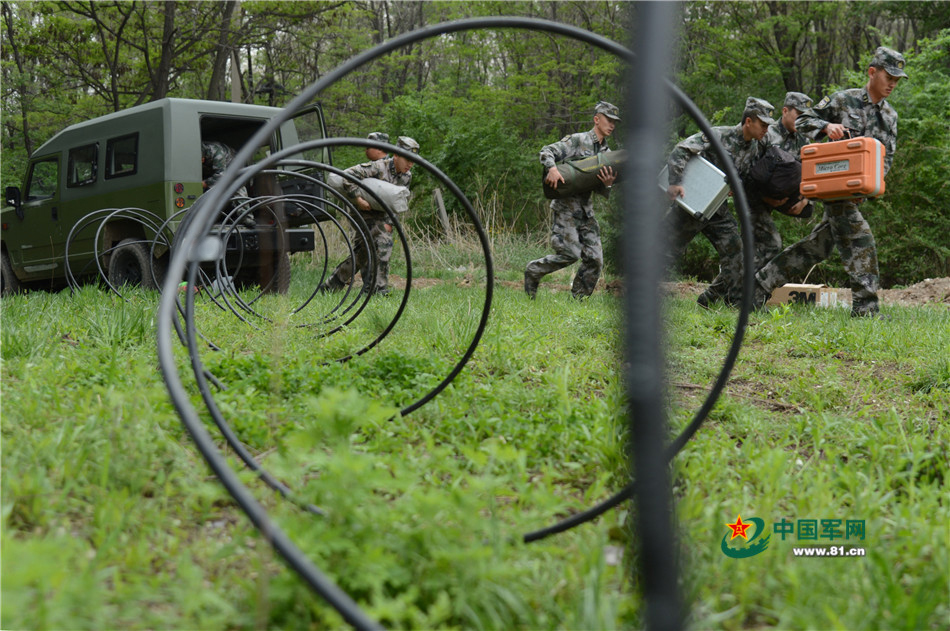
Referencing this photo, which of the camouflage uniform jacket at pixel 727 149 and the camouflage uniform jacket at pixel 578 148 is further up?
the camouflage uniform jacket at pixel 578 148

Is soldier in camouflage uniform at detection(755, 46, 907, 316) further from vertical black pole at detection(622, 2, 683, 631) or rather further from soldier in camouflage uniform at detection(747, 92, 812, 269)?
vertical black pole at detection(622, 2, 683, 631)

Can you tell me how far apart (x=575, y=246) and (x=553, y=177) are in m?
0.80

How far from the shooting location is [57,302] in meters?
5.14

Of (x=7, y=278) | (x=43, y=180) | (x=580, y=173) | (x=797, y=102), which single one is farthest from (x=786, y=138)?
(x=7, y=278)

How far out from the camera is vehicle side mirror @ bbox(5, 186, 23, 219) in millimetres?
8938

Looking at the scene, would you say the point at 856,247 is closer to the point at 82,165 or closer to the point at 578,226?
the point at 578,226

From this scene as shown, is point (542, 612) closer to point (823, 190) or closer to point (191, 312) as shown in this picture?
point (191, 312)

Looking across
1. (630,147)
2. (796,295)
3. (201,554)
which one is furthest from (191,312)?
(796,295)

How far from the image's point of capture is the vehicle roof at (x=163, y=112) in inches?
300

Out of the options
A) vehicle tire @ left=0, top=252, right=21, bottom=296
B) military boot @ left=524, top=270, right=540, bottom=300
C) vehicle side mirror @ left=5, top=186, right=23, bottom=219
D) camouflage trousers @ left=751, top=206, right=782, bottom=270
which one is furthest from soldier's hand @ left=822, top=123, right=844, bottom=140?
vehicle tire @ left=0, top=252, right=21, bottom=296

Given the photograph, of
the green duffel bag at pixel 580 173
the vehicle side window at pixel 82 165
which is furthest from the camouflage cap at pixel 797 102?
the vehicle side window at pixel 82 165

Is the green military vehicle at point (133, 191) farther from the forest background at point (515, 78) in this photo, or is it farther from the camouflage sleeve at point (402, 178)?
the forest background at point (515, 78)

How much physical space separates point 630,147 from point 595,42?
881 millimetres

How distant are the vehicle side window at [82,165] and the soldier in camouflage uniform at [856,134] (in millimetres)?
7627
